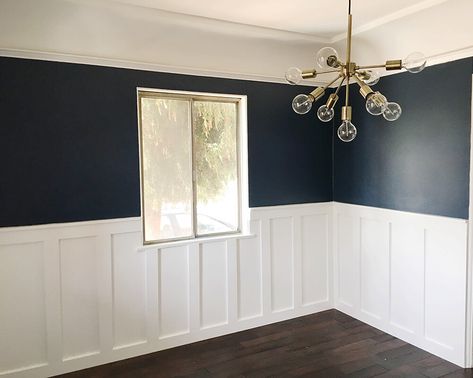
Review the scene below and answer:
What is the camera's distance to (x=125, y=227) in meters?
3.30

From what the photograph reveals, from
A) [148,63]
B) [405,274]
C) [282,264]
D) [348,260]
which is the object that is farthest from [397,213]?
[148,63]

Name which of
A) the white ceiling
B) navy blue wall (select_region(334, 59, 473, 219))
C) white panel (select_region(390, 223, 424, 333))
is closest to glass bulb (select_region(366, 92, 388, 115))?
the white ceiling

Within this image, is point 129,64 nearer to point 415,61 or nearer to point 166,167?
point 166,167

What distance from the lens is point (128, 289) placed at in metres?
3.35

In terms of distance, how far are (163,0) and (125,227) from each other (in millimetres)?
1694

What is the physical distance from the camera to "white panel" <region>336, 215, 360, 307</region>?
4.08 m

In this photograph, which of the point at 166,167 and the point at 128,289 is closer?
the point at 128,289

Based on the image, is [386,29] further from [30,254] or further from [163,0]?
[30,254]

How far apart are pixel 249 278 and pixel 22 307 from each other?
6.14 ft

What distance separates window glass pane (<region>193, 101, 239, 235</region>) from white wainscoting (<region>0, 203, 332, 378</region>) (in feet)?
0.61

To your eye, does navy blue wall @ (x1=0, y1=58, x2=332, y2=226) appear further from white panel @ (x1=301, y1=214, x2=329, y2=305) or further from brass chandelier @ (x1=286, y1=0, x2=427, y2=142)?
brass chandelier @ (x1=286, y1=0, x2=427, y2=142)

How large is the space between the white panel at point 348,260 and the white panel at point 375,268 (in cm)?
8

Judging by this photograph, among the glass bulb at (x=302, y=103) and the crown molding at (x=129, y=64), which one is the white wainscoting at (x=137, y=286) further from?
the glass bulb at (x=302, y=103)

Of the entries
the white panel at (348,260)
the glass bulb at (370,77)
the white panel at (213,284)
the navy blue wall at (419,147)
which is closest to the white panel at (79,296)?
the white panel at (213,284)
